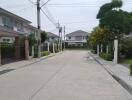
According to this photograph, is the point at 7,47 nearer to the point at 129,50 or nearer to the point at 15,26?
the point at 129,50

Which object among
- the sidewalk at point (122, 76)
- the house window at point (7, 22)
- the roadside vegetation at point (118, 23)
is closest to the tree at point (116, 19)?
the roadside vegetation at point (118, 23)

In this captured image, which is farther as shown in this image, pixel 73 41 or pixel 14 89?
pixel 73 41

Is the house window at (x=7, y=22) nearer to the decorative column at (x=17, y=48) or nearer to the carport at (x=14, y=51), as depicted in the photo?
the carport at (x=14, y=51)

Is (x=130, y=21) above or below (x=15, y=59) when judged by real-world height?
above

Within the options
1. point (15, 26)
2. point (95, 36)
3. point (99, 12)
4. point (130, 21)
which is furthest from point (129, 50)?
point (15, 26)

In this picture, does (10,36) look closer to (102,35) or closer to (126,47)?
(126,47)

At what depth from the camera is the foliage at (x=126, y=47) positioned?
115ft

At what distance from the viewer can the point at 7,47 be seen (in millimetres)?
32812

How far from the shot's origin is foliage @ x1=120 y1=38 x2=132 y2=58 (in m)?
35.1

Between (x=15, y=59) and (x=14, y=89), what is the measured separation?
920 inches

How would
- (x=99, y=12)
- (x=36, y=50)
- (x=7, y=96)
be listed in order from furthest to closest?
(x=36, y=50) → (x=99, y=12) → (x=7, y=96)

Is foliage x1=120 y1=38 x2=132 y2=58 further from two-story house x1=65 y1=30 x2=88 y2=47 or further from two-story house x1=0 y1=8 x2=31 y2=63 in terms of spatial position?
two-story house x1=65 y1=30 x2=88 y2=47

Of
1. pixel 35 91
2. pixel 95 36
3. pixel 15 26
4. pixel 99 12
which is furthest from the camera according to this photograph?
pixel 15 26

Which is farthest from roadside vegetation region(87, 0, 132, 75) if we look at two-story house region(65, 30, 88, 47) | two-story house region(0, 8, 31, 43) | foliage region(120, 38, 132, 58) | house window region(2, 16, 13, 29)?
two-story house region(65, 30, 88, 47)
